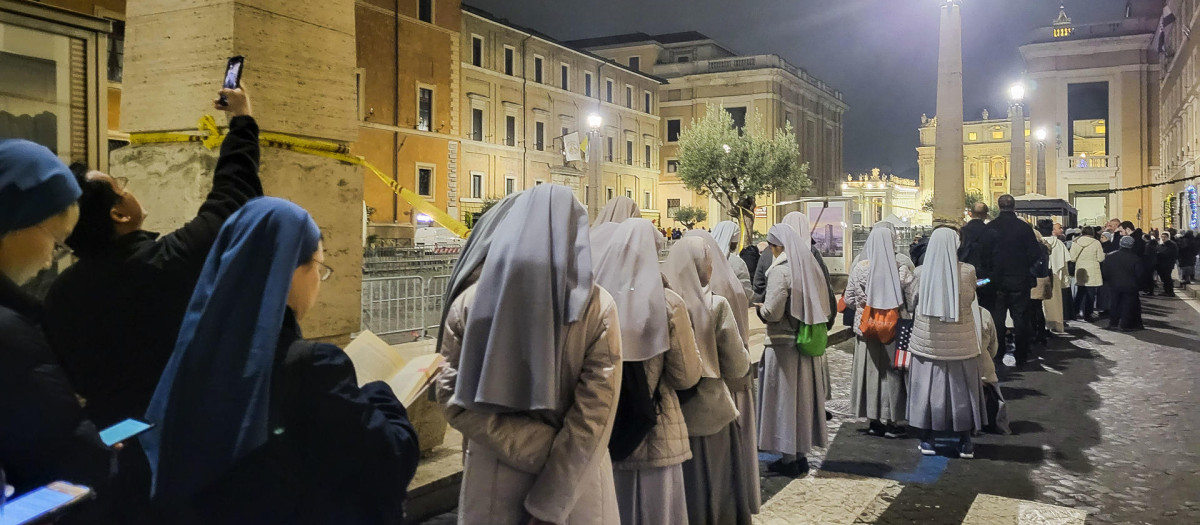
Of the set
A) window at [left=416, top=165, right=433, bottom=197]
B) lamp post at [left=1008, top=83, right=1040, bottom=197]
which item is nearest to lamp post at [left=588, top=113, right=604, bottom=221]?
lamp post at [left=1008, top=83, right=1040, bottom=197]

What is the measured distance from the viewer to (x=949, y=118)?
1459cm

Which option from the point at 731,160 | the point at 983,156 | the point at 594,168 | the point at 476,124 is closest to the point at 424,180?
the point at 476,124

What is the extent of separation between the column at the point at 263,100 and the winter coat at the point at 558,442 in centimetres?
190

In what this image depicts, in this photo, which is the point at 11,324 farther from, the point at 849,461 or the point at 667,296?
the point at 849,461

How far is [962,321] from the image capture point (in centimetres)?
606

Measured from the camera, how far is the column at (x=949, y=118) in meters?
14.4

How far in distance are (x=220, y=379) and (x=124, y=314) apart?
2.02 ft

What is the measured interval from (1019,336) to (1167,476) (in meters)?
4.73

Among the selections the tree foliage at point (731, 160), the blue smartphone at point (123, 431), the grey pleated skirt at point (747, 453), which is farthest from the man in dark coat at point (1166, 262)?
the tree foliage at point (731, 160)

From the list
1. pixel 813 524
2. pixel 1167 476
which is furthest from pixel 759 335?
pixel 813 524

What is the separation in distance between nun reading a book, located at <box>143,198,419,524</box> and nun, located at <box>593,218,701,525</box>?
4.96 ft

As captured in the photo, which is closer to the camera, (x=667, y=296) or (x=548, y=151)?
(x=667, y=296)

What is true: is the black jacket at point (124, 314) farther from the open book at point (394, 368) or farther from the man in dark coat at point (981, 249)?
the man in dark coat at point (981, 249)

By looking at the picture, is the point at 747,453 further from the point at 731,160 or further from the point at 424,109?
the point at 731,160
